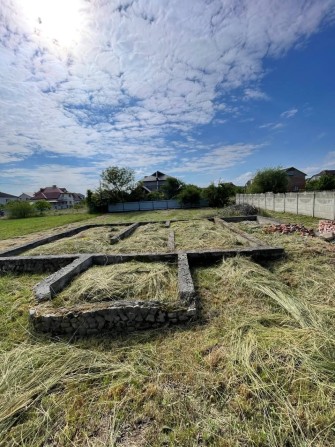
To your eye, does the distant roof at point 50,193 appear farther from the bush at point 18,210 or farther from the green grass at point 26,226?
the green grass at point 26,226

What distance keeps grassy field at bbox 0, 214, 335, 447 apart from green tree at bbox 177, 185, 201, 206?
2267cm

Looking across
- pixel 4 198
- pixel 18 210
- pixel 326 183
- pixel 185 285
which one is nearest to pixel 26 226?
pixel 18 210

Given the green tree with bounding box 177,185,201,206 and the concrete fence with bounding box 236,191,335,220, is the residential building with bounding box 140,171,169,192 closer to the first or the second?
the green tree with bounding box 177,185,201,206

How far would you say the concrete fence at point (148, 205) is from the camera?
84.9 ft

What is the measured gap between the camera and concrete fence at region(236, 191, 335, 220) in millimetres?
10417

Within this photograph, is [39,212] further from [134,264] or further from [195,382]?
[195,382]

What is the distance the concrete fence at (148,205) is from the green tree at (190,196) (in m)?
0.46

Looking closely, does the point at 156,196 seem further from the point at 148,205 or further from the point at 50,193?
the point at 50,193

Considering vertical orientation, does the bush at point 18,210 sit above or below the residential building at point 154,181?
below

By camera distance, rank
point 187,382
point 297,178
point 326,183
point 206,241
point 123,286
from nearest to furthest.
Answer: point 187,382, point 123,286, point 206,241, point 326,183, point 297,178

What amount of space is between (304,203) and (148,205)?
1714 centimetres

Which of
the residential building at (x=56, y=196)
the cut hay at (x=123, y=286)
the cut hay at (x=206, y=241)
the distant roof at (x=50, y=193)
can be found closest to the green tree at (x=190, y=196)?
the cut hay at (x=206, y=241)

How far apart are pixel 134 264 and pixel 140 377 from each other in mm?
2496

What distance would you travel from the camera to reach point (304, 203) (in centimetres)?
1244
